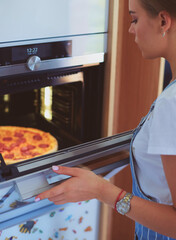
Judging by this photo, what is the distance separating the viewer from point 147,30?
3.25ft

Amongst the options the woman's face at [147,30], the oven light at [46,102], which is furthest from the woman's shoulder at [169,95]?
the oven light at [46,102]

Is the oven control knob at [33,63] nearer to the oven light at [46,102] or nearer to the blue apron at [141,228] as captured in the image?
the oven light at [46,102]

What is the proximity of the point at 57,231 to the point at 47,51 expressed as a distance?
64 centimetres

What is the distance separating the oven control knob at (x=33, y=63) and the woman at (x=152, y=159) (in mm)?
394

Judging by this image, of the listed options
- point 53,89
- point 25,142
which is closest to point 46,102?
point 53,89

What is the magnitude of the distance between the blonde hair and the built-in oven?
43 cm

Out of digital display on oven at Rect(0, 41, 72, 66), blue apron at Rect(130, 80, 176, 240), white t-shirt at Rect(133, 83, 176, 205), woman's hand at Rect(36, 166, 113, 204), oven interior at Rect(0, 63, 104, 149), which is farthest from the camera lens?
oven interior at Rect(0, 63, 104, 149)

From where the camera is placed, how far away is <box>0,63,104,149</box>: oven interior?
59.1 inches

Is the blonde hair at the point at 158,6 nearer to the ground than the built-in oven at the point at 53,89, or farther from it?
farther from it

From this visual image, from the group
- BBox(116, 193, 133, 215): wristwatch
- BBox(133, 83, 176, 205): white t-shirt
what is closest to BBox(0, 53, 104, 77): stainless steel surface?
BBox(133, 83, 176, 205): white t-shirt

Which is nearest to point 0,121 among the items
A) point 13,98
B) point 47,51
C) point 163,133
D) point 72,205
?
point 13,98

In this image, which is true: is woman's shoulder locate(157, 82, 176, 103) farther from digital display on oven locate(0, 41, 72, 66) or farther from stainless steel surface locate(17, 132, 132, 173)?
digital display on oven locate(0, 41, 72, 66)

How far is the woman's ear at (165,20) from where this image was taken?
0.93 m

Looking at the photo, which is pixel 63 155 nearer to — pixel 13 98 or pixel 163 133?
pixel 163 133
